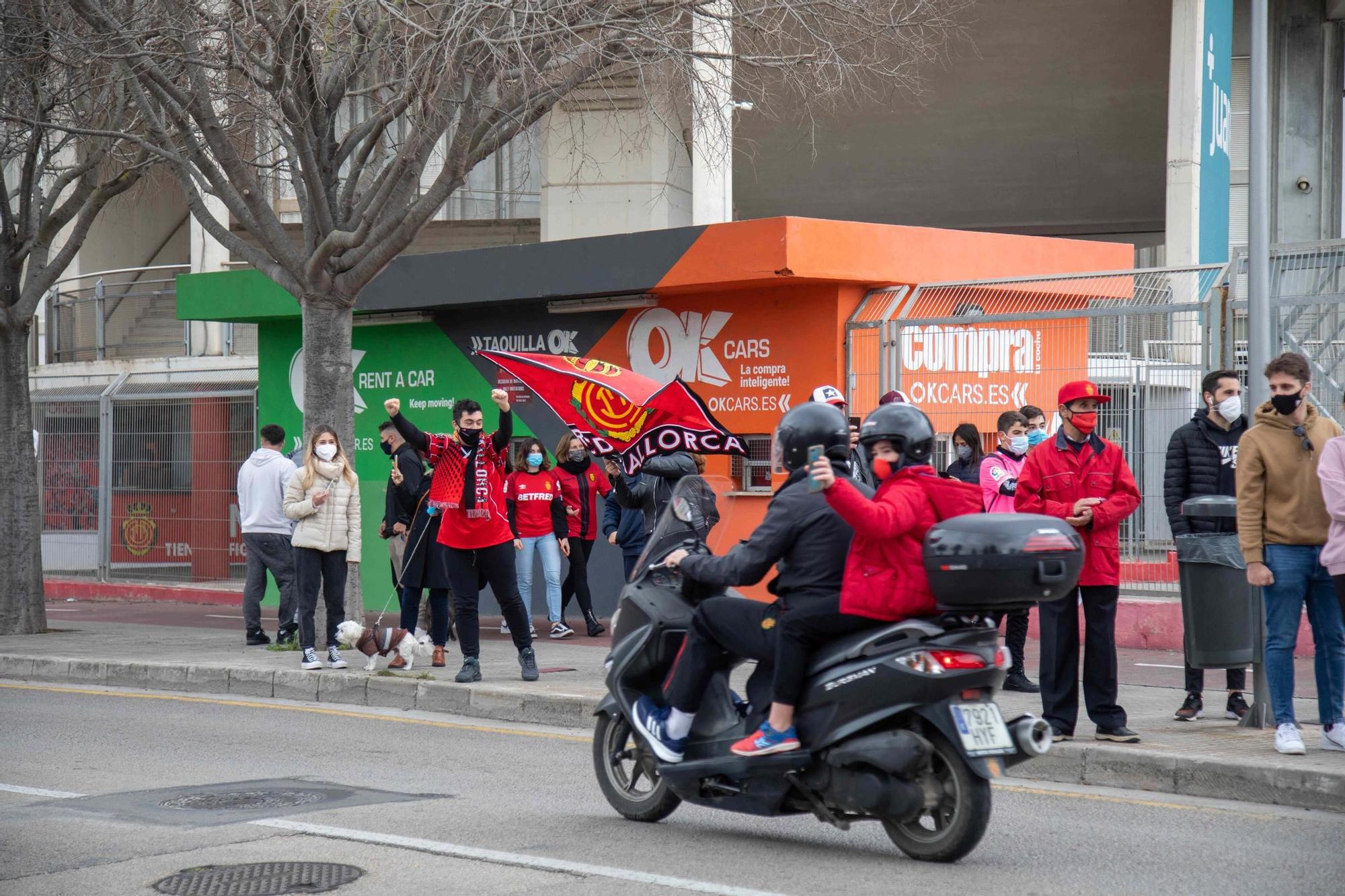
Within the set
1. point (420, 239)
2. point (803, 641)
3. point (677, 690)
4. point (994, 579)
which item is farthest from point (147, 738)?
point (420, 239)

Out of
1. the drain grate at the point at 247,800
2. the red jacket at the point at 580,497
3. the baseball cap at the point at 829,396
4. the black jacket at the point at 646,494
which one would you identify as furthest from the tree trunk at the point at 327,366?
the drain grate at the point at 247,800

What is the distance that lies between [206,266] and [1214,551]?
65.3ft

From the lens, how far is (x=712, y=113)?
515 inches

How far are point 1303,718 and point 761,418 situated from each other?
6.80 metres

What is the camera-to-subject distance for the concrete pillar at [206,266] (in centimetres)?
2400

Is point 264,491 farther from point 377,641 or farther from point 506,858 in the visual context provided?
point 506,858

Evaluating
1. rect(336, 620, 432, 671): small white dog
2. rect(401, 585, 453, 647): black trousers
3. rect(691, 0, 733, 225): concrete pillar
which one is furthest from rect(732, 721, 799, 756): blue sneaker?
rect(691, 0, 733, 225): concrete pillar

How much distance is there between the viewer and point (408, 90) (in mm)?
11820

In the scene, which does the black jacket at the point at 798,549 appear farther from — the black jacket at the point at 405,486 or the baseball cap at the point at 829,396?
the black jacket at the point at 405,486

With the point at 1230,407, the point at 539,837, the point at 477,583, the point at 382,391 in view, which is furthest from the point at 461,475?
the point at 382,391

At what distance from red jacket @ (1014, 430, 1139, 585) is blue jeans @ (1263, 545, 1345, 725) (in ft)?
2.45

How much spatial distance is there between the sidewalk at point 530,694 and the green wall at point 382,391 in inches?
94.4

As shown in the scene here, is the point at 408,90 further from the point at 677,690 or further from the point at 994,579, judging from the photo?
the point at 994,579

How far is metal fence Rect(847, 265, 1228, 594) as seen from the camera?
39.6 ft
